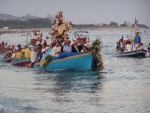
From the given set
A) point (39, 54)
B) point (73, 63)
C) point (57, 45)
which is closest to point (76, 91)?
point (73, 63)

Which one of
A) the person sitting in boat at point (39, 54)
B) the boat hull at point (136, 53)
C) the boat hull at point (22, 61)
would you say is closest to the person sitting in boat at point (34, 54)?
the person sitting in boat at point (39, 54)

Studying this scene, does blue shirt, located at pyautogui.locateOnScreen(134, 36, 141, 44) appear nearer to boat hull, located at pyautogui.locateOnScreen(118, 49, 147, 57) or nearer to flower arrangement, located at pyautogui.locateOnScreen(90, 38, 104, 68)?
boat hull, located at pyautogui.locateOnScreen(118, 49, 147, 57)

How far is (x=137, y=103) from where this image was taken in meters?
18.9

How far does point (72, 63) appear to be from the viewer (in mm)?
31938

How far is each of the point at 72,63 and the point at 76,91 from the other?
9.31 m

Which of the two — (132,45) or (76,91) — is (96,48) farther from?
(132,45)

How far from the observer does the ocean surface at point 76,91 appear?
18.2 metres

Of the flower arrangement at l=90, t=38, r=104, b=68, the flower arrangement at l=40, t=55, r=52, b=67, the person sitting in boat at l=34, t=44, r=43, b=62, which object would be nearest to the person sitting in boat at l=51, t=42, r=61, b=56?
the flower arrangement at l=40, t=55, r=52, b=67

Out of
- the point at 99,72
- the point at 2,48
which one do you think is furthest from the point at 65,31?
the point at 2,48

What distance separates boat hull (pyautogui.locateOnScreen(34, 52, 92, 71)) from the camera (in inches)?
1228

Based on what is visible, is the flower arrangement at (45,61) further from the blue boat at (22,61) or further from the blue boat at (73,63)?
the blue boat at (22,61)

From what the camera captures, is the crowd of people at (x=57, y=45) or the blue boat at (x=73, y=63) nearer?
the blue boat at (x=73, y=63)

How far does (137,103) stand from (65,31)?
1955cm

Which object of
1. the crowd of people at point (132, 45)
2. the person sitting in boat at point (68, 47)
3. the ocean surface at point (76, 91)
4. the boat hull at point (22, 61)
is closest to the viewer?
the ocean surface at point (76, 91)
